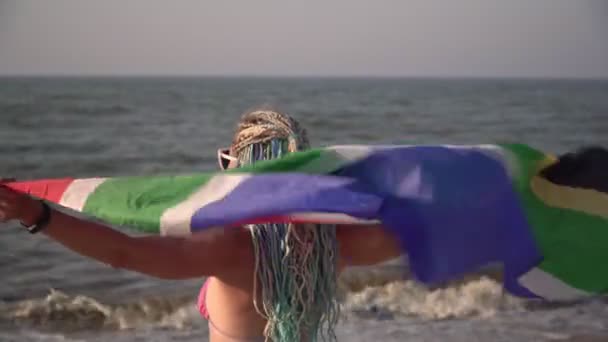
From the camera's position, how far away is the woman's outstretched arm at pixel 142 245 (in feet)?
5.69

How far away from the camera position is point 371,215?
6.28ft

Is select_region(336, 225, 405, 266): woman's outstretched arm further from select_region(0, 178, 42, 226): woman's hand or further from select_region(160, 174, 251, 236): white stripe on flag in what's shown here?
select_region(0, 178, 42, 226): woman's hand

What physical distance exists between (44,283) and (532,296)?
512 centimetres

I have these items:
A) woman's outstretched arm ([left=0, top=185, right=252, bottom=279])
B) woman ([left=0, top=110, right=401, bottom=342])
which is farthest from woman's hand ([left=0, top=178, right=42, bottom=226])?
woman ([left=0, top=110, right=401, bottom=342])

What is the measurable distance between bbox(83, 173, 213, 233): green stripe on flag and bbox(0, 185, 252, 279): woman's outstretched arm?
10 cm

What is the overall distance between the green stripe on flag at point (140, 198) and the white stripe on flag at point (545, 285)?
0.90 m

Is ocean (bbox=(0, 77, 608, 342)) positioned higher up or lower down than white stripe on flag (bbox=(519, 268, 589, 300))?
lower down

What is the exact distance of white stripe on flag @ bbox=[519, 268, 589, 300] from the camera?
7.21 ft

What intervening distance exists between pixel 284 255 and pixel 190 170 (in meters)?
9.96

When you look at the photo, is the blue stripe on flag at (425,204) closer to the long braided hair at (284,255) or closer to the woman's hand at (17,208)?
the long braided hair at (284,255)

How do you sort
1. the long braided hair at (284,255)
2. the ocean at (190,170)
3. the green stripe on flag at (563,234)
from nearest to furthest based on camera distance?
the long braided hair at (284,255)
the green stripe on flag at (563,234)
the ocean at (190,170)

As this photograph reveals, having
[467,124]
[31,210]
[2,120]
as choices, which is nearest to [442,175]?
[31,210]

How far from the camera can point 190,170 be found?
1184 cm

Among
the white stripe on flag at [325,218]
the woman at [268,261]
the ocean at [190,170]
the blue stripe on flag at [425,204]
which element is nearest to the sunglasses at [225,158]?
the woman at [268,261]
